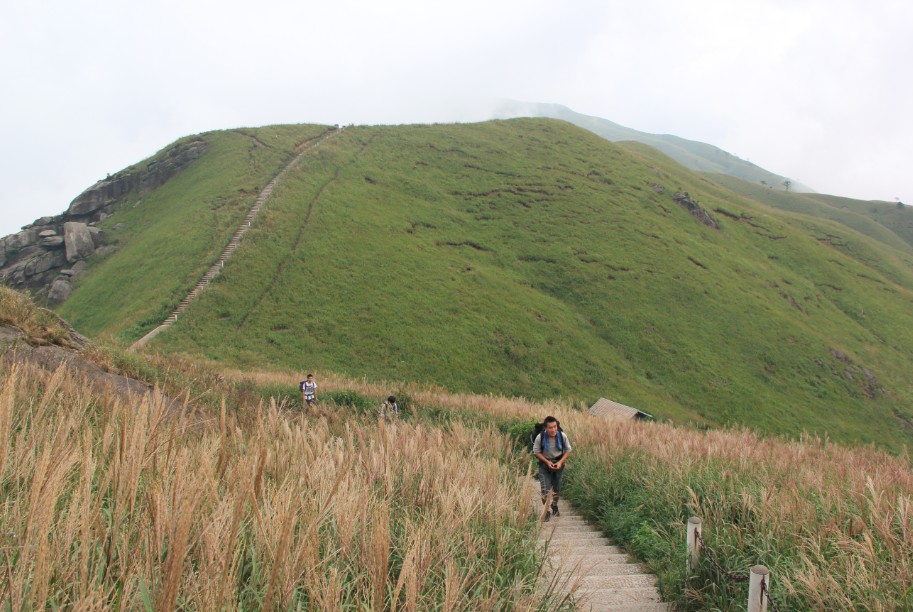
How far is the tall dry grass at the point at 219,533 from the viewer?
1711 mm

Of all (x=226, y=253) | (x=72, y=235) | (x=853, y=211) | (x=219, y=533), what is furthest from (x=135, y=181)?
(x=853, y=211)

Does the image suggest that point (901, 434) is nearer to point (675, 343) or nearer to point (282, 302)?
point (675, 343)

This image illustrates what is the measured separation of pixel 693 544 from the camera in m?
4.51

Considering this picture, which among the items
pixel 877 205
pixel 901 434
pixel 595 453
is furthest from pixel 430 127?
pixel 877 205

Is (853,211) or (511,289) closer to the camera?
(511,289)

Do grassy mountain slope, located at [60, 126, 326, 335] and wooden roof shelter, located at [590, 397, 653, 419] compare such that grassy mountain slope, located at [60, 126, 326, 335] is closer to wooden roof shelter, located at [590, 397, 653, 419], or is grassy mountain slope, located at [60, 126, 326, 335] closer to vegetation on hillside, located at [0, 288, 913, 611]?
wooden roof shelter, located at [590, 397, 653, 419]

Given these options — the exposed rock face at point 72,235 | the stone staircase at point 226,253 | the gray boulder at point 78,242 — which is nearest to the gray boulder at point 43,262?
the exposed rock face at point 72,235

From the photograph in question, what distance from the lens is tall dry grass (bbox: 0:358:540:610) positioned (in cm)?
171

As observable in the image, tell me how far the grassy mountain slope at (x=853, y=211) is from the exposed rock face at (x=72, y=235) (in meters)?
132

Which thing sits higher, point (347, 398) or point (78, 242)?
point (78, 242)

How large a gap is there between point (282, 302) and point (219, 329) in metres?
5.06

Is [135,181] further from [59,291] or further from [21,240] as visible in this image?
[59,291]

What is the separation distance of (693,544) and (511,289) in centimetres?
3689

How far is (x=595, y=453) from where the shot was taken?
9.26 metres
